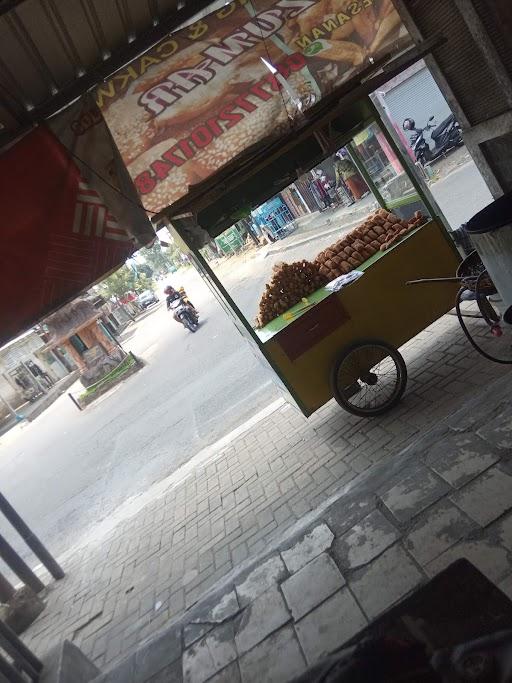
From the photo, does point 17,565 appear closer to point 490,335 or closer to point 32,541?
point 32,541

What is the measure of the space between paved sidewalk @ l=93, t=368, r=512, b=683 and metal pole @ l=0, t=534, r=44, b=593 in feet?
10.4

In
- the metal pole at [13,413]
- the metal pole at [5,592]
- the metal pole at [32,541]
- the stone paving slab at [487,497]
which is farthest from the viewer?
the metal pole at [13,413]

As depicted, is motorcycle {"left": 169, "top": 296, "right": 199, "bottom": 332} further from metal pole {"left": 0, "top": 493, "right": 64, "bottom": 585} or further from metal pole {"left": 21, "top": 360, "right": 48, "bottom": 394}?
metal pole {"left": 21, "top": 360, "right": 48, "bottom": 394}

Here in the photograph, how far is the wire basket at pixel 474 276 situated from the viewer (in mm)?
4077

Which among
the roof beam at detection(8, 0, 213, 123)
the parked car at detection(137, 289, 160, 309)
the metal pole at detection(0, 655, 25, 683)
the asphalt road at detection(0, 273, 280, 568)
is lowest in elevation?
the asphalt road at detection(0, 273, 280, 568)

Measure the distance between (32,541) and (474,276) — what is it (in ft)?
20.1

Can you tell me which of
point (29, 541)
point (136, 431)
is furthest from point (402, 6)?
point (136, 431)

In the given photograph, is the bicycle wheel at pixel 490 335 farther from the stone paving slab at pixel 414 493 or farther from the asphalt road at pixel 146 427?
the asphalt road at pixel 146 427

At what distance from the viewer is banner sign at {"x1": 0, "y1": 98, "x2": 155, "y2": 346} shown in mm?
3332

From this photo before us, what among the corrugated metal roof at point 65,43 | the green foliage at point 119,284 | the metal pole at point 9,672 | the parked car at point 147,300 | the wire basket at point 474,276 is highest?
the green foliage at point 119,284

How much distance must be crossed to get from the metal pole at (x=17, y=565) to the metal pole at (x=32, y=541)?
0.18m

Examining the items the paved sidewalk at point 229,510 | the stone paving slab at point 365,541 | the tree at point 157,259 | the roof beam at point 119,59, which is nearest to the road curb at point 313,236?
the paved sidewalk at point 229,510

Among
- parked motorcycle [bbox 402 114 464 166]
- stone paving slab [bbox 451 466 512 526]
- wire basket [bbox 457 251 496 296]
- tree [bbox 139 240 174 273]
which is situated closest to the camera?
stone paving slab [bbox 451 466 512 526]

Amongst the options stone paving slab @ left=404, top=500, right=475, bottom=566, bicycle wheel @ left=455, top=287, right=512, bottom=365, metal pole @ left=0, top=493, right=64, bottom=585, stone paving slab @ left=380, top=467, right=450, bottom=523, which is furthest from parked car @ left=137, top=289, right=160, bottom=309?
stone paving slab @ left=404, top=500, right=475, bottom=566
